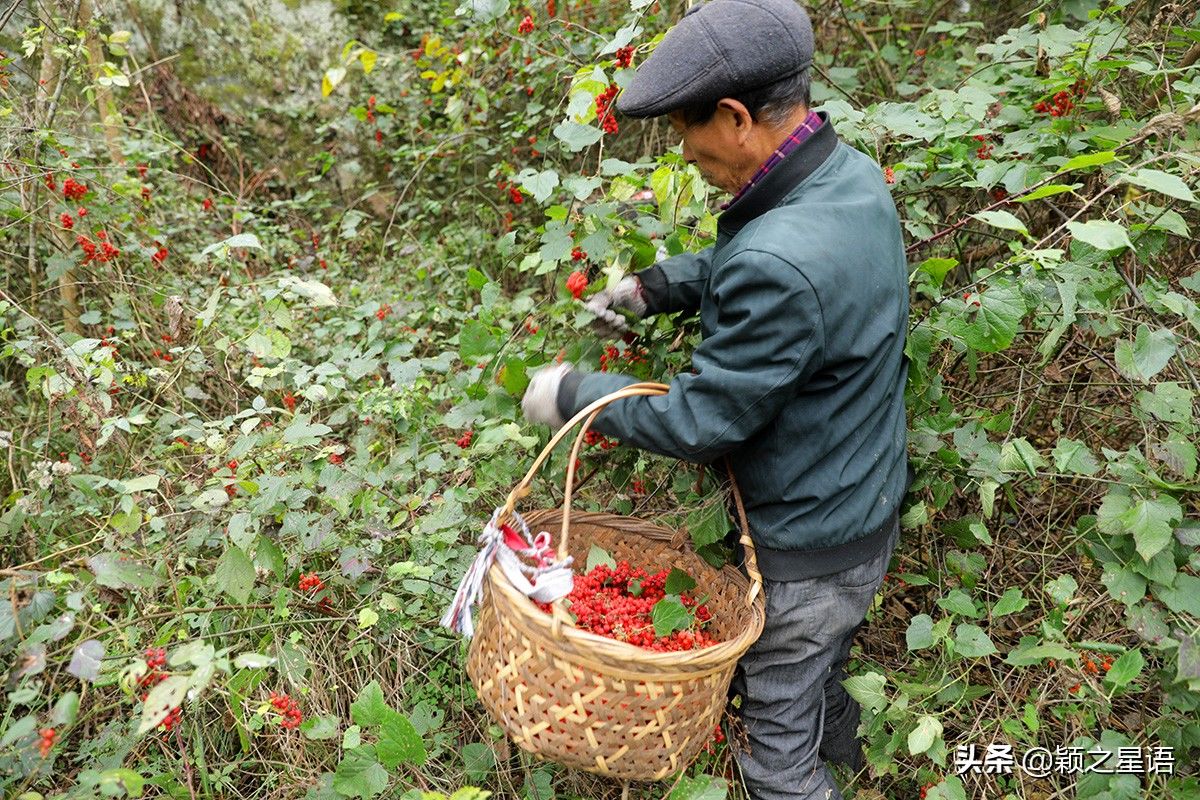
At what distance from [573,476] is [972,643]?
101 centimetres

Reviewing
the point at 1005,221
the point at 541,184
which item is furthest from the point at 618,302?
the point at 1005,221

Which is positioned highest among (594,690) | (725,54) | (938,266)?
(725,54)

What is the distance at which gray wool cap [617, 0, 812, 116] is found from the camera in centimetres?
140

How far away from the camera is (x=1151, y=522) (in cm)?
165

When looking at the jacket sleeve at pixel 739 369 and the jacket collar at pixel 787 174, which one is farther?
the jacket collar at pixel 787 174

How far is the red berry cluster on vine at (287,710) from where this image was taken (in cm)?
174

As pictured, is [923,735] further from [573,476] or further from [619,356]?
[619,356]

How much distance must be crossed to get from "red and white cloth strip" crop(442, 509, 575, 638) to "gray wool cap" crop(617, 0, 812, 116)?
2.65 feet

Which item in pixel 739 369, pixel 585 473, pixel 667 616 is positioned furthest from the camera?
pixel 585 473

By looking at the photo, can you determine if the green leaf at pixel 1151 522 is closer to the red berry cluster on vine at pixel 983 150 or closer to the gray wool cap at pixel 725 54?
the red berry cluster on vine at pixel 983 150

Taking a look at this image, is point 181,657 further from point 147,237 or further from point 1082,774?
point 147,237

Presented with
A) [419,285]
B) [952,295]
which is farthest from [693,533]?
[419,285]

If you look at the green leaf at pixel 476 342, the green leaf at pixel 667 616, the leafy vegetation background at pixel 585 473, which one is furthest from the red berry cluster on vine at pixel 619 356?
the green leaf at pixel 667 616

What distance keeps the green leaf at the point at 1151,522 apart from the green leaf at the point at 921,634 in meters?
0.45
